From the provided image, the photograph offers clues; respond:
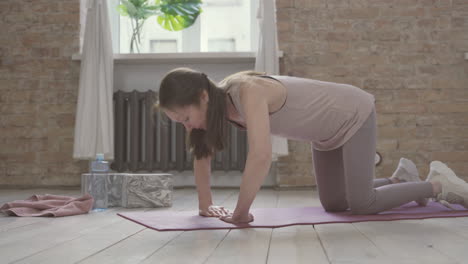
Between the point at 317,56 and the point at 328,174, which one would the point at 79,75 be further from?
the point at 328,174

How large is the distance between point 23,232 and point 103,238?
0.34m

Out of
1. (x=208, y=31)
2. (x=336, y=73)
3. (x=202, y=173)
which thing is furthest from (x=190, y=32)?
(x=202, y=173)

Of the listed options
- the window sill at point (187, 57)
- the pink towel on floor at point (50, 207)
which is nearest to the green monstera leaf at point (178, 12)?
the window sill at point (187, 57)

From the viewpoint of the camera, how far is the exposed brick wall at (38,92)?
3887 mm

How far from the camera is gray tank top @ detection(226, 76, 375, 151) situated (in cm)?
177

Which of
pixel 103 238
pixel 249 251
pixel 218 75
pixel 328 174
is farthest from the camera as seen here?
pixel 218 75

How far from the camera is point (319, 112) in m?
1.80

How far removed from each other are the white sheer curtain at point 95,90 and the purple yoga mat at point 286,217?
64.7 inches

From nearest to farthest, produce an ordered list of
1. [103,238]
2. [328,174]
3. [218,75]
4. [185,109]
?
[103,238]
[185,109]
[328,174]
[218,75]

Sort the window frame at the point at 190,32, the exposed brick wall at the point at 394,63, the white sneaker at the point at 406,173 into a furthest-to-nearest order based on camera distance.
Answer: the window frame at the point at 190,32
the exposed brick wall at the point at 394,63
the white sneaker at the point at 406,173

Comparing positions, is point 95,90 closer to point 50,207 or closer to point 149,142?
point 149,142

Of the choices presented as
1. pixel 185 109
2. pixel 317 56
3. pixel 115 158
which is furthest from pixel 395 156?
pixel 185 109

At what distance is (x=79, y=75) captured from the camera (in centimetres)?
392

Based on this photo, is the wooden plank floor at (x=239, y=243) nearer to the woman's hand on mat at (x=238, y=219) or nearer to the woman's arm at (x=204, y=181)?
the woman's hand on mat at (x=238, y=219)
